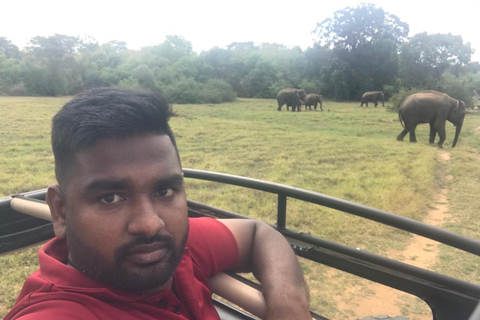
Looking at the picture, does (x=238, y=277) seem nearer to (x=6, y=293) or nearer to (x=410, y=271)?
(x=410, y=271)

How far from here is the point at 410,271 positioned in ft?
3.25

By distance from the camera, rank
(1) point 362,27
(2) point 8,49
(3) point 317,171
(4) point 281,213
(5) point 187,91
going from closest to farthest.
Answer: (4) point 281,213, (2) point 8,49, (3) point 317,171, (1) point 362,27, (5) point 187,91

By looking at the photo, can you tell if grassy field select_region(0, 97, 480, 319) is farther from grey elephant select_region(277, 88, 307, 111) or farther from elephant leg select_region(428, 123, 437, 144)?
grey elephant select_region(277, 88, 307, 111)

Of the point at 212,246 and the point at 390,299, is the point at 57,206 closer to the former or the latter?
the point at 212,246

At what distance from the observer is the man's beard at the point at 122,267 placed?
64cm

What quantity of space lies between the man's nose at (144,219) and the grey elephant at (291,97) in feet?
41.3

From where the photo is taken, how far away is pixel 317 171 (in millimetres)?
4676

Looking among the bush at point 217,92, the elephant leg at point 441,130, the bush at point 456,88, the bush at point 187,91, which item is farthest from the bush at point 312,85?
the bush at point 456,88

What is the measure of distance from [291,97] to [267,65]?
4.63 metres

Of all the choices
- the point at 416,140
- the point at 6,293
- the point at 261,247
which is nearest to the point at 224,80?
the point at 416,140

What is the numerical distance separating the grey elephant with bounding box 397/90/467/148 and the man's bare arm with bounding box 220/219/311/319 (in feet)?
21.9

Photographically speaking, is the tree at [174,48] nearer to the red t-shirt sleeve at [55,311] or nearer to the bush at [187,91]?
the bush at [187,91]

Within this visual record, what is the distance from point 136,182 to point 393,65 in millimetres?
5863

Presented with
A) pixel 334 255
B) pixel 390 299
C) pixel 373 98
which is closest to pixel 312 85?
pixel 373 98
